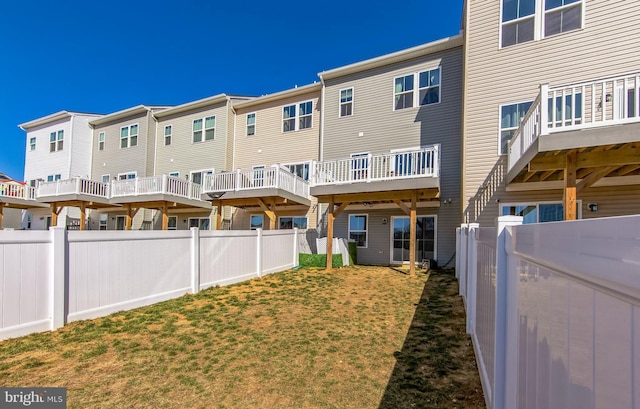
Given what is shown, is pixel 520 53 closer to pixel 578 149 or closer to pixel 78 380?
pixel 578 149

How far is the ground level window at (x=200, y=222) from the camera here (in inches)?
655

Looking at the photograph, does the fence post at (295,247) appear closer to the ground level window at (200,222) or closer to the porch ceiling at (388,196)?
the porch ceiling at (388,196)

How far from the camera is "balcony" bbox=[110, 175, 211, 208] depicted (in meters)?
14.3

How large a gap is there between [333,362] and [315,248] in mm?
8771

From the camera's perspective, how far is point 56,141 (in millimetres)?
20547

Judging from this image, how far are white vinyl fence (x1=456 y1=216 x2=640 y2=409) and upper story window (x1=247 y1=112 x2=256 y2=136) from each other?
1561cm

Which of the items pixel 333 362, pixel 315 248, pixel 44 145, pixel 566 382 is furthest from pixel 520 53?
pixel 44 145

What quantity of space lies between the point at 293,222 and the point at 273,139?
174 inches

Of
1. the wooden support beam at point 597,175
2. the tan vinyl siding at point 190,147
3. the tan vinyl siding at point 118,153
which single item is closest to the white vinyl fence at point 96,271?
the wooden support beam at point 597,175

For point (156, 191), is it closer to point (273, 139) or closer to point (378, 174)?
point (273, 139)

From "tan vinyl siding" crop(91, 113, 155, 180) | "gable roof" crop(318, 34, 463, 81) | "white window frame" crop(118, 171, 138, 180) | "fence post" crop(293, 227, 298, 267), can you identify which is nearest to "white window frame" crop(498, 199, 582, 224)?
"gable roof" crop(318, 34, 463, 81)

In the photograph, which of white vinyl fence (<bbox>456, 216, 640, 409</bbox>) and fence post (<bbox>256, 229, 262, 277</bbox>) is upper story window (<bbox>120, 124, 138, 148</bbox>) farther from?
white vinyl fence (<bbox>456, 216, 640, 409</bbox>)

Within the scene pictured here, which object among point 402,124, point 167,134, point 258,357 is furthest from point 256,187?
point 167,134

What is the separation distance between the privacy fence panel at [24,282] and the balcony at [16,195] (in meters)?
19.1
